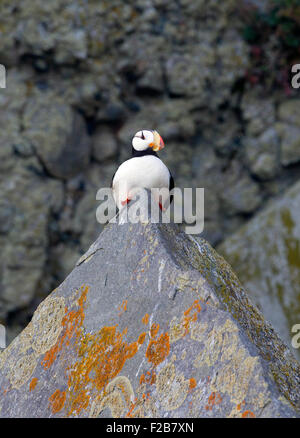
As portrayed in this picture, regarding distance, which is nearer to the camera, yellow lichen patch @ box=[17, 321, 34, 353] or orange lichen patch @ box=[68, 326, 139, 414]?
orange lichen patch @ box=[68, 326, 139, 414]

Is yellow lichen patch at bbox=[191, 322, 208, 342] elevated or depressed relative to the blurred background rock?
depressed

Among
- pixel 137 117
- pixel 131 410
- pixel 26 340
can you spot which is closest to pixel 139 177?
pixel 26 340

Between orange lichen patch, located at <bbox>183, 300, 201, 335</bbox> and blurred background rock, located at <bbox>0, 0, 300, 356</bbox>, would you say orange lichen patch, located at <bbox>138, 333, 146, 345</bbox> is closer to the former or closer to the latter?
orange lichen patch, located at <bbox>183, 300, 201, 335</bbox>

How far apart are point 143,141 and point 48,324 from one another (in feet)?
5.41

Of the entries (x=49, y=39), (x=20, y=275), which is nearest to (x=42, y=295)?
(x=20, y=275)

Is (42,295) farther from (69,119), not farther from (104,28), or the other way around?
(104,28)

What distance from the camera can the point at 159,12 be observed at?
389 inches

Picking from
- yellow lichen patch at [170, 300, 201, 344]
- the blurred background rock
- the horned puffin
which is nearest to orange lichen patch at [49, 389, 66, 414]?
yellow lichen patch at [170, 300, 201, 344]

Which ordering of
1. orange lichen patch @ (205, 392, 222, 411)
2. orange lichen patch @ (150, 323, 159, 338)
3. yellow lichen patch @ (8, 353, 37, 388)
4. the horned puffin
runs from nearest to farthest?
orange lichen patch @ (205, 392, 222, 411) < orange lichen patch @ (150, 323, 159, 338) < yellow lichen patch @ (8, 353, 37, 388) < the horned puffin

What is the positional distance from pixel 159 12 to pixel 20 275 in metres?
4.61

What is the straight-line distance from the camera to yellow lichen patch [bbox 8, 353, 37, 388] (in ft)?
11.1

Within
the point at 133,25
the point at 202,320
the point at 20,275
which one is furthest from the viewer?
the point at 133,25

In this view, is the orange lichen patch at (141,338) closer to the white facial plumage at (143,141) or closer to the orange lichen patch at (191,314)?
the orange lichen patch at (191,314)

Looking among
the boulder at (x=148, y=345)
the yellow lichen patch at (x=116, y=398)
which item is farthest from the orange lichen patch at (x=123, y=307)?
the yellow lichen patch at (x=116, y=398)
